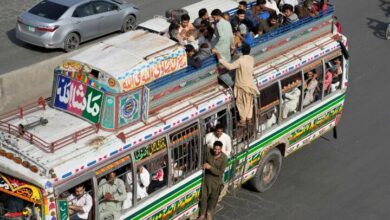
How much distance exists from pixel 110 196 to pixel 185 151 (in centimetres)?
172

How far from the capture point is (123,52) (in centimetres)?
1032

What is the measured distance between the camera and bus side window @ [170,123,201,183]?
1035 cm

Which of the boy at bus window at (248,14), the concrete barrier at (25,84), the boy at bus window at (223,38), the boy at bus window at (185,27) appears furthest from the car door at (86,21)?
the boy at bus window at (223,38)

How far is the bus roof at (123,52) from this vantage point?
9.90m

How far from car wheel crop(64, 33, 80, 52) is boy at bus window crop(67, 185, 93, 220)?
11.2m

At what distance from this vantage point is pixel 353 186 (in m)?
13.4

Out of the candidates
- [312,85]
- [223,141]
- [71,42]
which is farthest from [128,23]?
[223,141]

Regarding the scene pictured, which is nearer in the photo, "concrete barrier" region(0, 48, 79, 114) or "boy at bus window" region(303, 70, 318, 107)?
"boy at bus window" region(303, 70, 318, 107)

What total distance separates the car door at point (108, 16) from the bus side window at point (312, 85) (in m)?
9.13

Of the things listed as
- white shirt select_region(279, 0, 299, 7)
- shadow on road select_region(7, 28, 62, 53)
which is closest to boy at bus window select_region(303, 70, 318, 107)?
white shirt select_region(279, 0, 299, 7)

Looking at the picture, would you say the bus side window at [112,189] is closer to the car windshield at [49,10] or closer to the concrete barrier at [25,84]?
the concrete barrier at [25,84]

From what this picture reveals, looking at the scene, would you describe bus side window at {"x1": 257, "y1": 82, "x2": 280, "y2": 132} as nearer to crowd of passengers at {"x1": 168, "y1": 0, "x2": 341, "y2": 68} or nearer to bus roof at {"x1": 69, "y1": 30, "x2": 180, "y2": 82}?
crowd of passengers at {"x1": 168, "y1": 0, "x2": 341, "y2": 68}

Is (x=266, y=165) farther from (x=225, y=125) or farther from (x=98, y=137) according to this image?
(x=98, y=137)

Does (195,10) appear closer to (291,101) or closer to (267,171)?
(291,101)
